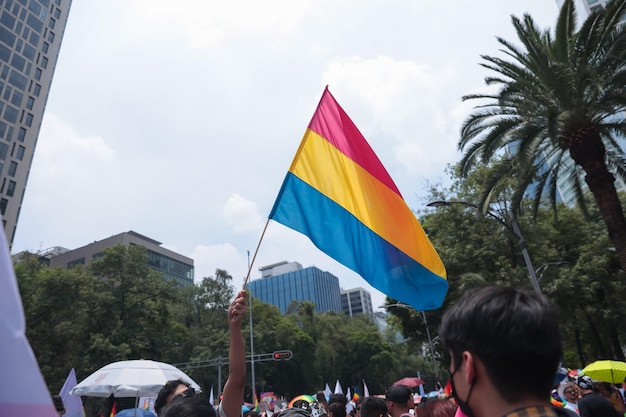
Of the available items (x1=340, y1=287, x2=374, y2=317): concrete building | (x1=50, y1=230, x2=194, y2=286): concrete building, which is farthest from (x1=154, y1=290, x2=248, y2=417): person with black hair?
(x1=340, y1=287, x2=374, y2=317): concrete building

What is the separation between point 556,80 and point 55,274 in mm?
32524

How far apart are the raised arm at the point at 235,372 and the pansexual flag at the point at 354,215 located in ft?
7.18

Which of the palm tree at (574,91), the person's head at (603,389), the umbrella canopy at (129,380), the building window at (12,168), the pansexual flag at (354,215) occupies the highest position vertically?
the building window at (12,168)

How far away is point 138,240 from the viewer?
81188 mm

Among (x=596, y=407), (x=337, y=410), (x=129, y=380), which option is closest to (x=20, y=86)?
(x=129, y=380)

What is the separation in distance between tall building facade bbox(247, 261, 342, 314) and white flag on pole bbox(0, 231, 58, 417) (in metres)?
127

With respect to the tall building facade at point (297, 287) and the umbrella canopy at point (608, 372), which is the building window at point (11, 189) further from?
the tall building facade at point (297, 287)

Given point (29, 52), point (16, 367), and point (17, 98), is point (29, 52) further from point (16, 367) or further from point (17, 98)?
point (16, 367)

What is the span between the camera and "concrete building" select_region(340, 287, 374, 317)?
155 m

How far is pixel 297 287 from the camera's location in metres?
133

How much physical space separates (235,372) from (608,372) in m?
8.18

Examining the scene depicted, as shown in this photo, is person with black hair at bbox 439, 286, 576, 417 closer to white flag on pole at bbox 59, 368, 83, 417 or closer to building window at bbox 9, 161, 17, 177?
white flag on pole at bbox 59, 368, 83, 417

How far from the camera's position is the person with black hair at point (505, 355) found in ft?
4.95

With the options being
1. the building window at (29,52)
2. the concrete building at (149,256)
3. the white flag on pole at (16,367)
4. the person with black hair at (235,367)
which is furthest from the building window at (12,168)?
the white flag on pole at (16,367)
